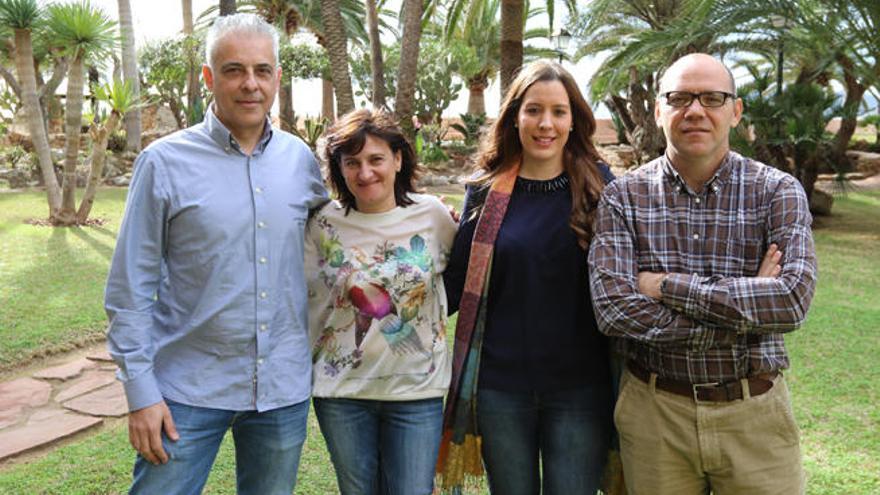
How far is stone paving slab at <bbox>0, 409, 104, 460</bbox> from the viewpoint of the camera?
12.9 ft

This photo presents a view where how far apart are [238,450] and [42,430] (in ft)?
8.03

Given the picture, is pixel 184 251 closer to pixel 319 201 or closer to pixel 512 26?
pixel 319 201

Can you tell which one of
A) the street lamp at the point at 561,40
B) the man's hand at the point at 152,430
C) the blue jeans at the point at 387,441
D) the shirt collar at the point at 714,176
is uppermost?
the street lamp at the point at 561,40

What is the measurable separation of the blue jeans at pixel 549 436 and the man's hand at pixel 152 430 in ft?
3.10

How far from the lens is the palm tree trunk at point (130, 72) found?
18469mm

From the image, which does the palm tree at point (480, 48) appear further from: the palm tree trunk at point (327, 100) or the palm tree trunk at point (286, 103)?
the palm tree trunk at point (286, 103)

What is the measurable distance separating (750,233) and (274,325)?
136 cm

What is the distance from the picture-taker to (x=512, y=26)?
8.52 metres

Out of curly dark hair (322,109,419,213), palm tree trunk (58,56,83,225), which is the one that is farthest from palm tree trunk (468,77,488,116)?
curly dark hair (322,109,419,213)

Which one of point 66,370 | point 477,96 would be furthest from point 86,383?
point 477,96

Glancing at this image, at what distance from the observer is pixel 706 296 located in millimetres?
1999

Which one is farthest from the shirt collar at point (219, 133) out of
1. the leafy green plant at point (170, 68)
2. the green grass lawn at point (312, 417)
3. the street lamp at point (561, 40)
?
the leafy green plant at point (170, 68)

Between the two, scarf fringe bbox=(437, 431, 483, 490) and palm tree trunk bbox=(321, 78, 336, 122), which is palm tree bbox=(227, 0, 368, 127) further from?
scarf fringe bbox=(437, 431, 483, 490)

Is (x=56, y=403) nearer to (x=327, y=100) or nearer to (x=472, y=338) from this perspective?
(x=472, y=338)
